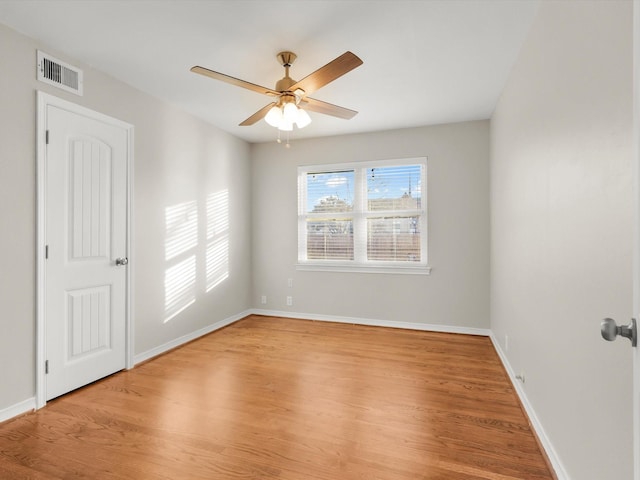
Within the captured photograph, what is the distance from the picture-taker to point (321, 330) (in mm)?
4406

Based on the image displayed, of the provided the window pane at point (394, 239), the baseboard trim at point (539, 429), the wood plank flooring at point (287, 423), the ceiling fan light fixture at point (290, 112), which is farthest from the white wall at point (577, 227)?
the window pane at point (394, 239)

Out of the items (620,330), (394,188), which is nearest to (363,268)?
(394,188)

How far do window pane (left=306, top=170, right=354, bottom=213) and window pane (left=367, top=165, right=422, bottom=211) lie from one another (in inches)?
11.7

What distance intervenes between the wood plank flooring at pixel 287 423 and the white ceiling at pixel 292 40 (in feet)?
8.47

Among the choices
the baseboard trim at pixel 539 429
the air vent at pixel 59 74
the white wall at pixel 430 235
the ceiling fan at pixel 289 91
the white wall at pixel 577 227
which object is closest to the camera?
the white wall at pixel 577 227

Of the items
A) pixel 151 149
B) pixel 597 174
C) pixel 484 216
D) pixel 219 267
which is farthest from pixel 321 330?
pixel 597 174

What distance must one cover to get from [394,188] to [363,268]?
114cm

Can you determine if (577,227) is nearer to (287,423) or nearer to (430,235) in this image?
(287,423)

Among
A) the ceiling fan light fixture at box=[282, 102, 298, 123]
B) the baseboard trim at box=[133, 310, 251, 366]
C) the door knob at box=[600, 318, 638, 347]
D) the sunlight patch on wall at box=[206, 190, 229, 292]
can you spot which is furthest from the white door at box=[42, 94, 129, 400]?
the door knob at box=[600, 318, 638, 347]

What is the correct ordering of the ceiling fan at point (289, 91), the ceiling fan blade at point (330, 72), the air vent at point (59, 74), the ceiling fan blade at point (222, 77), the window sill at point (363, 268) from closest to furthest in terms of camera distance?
the ceiling fan blade at point (330, 72) < the ceiling fan blade at point (222, 77) < the ceiling fan at point (289, 91) < the air vent at point (59, 74) < the window sill at point (363, 268)

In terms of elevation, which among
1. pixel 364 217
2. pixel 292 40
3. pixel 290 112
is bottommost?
pixel 364 217

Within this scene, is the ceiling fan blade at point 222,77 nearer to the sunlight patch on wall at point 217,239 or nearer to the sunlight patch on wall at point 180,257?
the sunlight patch on wall at point 180,257

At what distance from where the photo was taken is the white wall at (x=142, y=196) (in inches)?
89.9

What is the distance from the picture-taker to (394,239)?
4.57 m
